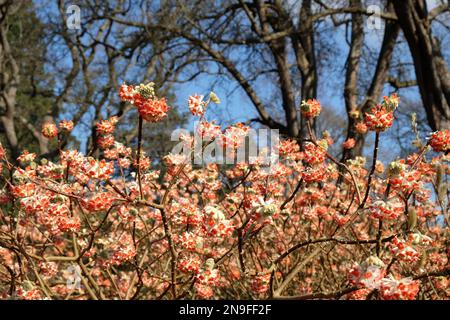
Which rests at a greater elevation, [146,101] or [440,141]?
[146,101]

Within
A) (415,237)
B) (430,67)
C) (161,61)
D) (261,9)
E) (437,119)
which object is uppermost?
(261,9)

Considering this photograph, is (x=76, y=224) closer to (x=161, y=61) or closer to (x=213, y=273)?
(x=213, y=273)

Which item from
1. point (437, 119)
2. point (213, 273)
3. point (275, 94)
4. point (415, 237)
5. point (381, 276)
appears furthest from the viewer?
point (275, 94)

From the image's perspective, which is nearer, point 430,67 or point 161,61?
point 430,67

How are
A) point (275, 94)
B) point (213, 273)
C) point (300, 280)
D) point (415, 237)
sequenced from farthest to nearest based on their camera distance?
point (275, 94) < point (300, 280) < point (213, 273) < point (415, 237)

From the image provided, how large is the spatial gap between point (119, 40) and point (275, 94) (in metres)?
4.03

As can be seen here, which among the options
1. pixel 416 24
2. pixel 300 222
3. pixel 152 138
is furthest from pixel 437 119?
pixel 152 138

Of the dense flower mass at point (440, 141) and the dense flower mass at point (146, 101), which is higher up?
the dense flower mass at point (146, 101)

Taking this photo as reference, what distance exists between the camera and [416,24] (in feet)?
22.6

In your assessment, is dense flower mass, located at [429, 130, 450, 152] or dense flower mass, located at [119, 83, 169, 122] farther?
dense flower mass, located at [429, 130, 450, 152]

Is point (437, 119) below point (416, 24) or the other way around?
below

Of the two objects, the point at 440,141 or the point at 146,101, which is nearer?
the point at 146,101

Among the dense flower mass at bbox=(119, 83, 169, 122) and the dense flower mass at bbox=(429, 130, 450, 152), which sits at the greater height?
the dense flower mass at bbox=(119, 83, 169, 122)

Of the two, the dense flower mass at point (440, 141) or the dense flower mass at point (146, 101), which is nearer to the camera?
the dense flower mass at point (146, 101)
